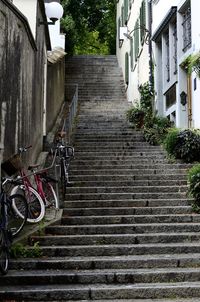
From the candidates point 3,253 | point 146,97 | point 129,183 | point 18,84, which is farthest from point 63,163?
point 146,97

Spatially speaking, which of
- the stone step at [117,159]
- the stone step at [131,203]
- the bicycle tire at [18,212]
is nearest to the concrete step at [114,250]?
the bicycle tire at [18,212]

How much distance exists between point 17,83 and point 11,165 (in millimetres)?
1800

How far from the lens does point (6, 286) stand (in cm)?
698

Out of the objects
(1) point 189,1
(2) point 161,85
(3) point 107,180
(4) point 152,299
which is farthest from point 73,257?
(2) point 161,85

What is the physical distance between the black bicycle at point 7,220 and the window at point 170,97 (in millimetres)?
9965

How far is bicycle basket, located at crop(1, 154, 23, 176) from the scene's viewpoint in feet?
28.1

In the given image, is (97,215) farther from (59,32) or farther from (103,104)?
(59,32)

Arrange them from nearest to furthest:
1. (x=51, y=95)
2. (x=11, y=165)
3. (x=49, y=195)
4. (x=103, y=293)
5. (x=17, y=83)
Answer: (x=103, y=293), (x=11, y=165), (x=17, y=83), (x=49, y=195), (x=51, y=95)

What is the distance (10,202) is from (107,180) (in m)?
4.32

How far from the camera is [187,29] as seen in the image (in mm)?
16125

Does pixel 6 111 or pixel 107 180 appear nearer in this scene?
pixel 6 111

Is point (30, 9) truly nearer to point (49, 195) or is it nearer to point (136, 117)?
point (49, 195)

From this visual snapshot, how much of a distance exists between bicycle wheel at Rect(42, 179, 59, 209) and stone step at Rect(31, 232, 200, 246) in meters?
1.31

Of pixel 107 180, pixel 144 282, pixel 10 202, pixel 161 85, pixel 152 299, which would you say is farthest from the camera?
pixel 161 85
